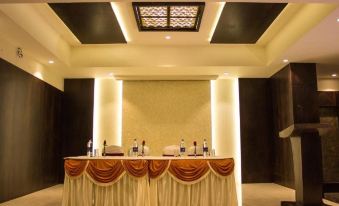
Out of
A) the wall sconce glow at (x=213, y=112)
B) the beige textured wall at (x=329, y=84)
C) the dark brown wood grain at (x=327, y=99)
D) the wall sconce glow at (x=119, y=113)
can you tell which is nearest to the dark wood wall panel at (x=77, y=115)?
the wall sconce glow at (x=119, y=113)

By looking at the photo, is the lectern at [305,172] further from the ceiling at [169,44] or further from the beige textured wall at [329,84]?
the beige textured wall at [329,84]

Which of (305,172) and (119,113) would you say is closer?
(305,172)

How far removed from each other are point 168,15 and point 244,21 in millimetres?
1580

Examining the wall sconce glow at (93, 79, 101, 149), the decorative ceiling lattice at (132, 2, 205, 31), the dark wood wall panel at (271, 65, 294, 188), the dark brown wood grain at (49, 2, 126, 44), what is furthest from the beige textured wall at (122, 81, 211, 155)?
the decorative ceiling lattice at (132, 2, 205, 31)

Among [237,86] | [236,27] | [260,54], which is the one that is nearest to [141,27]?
[236,27]

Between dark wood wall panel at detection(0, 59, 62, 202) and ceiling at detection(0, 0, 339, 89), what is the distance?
454 mm

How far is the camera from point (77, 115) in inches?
351

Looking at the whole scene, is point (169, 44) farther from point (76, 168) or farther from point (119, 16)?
point (76, 168)

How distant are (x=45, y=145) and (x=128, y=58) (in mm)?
3046

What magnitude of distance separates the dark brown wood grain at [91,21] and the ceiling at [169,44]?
0.02m

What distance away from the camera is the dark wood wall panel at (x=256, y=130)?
28.7ft

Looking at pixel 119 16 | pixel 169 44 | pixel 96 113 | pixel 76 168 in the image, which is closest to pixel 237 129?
pixel 169 44

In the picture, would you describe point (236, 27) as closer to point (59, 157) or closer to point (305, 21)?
point (305, 21)

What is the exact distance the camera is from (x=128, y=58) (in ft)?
25.8
